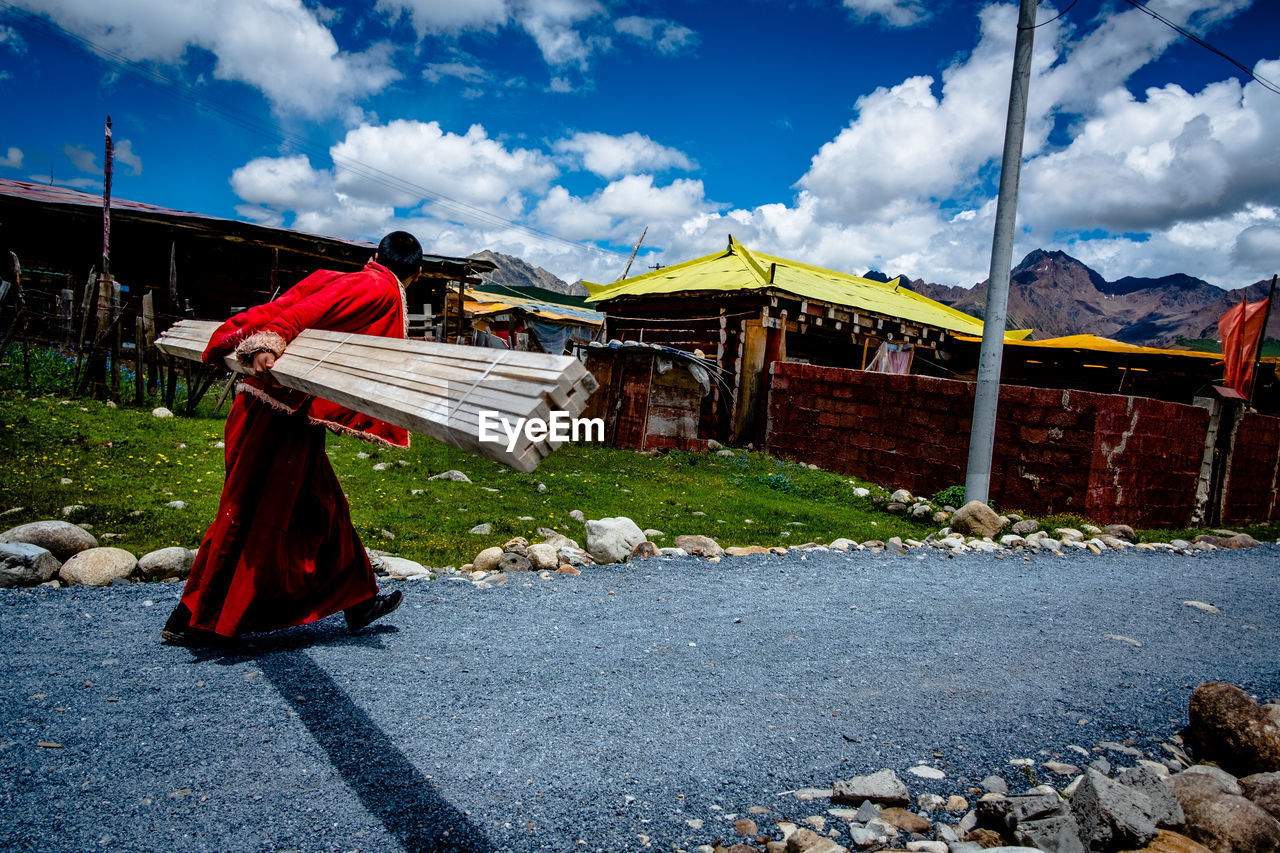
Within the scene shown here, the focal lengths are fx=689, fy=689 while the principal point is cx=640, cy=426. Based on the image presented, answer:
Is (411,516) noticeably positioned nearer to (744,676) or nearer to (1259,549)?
(744,676)

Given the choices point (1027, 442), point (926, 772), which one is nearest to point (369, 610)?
point (926, 772)

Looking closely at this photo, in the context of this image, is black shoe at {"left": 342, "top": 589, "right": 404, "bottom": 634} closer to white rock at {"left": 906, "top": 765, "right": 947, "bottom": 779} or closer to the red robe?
the red robe

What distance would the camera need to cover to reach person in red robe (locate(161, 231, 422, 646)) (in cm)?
290

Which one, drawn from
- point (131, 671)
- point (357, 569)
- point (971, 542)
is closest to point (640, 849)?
point (357, 569)

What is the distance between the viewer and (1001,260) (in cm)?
750

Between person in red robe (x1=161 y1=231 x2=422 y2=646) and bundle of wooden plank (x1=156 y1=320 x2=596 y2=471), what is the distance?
611mm

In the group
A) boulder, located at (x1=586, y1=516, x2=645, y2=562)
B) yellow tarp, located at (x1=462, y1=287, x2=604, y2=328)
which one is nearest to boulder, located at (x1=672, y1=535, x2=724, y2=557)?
boulder, located at (x1=586, y1=516, x2=645, y2=562)

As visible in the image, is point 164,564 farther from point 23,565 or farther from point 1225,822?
point 1225,822

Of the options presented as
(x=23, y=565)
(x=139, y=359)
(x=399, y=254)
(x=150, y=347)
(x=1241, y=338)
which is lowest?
(x=23, y=565)

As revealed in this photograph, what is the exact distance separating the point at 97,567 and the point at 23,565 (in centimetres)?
31

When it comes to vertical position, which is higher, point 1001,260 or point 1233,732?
point 1001,260

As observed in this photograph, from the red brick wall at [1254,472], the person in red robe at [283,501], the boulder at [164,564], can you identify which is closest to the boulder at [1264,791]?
the person in red robe at [283,501]

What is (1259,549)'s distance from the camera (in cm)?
793

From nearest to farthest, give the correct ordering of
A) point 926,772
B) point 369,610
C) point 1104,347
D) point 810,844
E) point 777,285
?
point 810,844 → point 926,772 → point 369,610 → point 777,285 → point 1104,347
